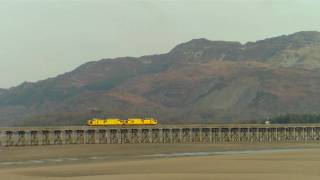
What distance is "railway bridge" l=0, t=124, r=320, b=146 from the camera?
96.8 metres

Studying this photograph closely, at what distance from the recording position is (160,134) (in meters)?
107

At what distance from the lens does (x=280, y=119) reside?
527ft

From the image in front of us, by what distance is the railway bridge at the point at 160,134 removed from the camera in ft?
317

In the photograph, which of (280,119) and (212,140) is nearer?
(212,140)

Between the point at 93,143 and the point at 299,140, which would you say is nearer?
the point at 93,143

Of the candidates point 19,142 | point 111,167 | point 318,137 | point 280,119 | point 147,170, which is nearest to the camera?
point 147,170

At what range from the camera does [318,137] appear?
122 meters

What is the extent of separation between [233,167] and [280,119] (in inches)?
4514

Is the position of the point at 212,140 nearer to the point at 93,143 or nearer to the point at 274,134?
the point at 274,134

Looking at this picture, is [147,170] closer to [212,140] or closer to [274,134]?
[212,140]

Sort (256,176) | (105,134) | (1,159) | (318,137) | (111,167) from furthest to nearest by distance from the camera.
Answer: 1. (318,137)
2. (105,134)
3. (1,159)
4. (111,167)
5. (256,176)

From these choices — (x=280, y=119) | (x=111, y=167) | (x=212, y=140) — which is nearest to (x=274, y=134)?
(x=212, y=140)

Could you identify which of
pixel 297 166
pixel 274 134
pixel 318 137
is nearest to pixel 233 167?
pixel 297 166

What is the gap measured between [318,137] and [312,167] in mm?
76380
